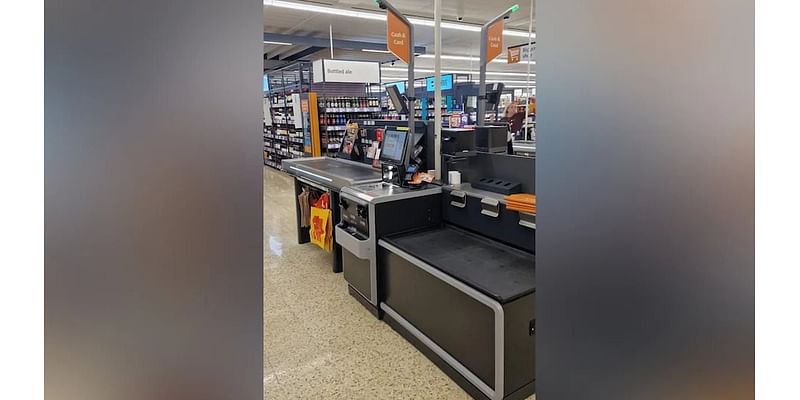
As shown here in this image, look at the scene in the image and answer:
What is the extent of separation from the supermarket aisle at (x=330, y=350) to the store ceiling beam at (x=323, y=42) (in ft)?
27.8

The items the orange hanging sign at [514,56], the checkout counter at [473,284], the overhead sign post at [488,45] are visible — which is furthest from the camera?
the orange hanging sign at [514,56]

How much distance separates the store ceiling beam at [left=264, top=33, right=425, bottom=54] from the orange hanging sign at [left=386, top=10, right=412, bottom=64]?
8.39 metres

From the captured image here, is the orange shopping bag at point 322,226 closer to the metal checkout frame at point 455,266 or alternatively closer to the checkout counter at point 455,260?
the checkout counter at point 455,260

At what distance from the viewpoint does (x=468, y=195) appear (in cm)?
302

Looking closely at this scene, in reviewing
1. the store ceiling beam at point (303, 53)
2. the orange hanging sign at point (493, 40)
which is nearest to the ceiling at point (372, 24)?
the store ceiling beam at point (303, 53)

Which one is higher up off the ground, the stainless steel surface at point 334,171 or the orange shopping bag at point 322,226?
the stainless steel surface at point 334,171

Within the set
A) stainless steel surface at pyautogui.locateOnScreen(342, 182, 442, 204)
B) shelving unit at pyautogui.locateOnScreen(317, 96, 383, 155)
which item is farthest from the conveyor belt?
shelving unit at pyautogui.locateOnScreen(317, 96, 383, 155)

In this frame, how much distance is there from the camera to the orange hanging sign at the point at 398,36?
11.6ft

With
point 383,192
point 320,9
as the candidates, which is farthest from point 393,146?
point 320,9
